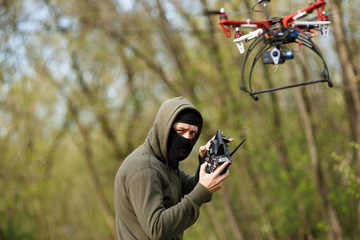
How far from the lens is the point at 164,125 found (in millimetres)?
2697

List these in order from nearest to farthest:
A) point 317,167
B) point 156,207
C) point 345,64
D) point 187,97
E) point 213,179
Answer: point 156,207 < point 213,179 < point 345,64 < point 317,167 < point 187,97

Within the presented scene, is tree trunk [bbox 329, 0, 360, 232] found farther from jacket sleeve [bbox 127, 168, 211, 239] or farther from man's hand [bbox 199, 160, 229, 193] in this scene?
jacket sleeve [bbox 127, 168, 211, 239]

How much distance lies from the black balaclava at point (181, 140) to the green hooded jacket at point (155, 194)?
0.05m

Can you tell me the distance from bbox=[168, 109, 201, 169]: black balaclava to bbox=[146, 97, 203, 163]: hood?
0.04 m

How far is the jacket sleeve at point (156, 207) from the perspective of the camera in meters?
2.42

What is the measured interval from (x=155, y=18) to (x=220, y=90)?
2256 mm

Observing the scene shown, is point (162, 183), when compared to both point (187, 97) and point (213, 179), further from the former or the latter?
point (187, 97)

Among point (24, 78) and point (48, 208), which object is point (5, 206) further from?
point (48, 208)

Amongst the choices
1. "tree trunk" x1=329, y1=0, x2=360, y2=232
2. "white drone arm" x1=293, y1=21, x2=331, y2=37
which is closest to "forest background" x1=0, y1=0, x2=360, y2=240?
"tree trunk" x1=329, y1=0, x2=360, y2=232

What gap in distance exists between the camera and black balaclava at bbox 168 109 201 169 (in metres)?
2.70

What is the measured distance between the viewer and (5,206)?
35.5 ft

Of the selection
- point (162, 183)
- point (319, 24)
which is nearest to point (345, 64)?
point (319, 24)

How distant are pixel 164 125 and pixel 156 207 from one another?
56cm

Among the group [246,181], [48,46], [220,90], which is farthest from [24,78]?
[246,181]
